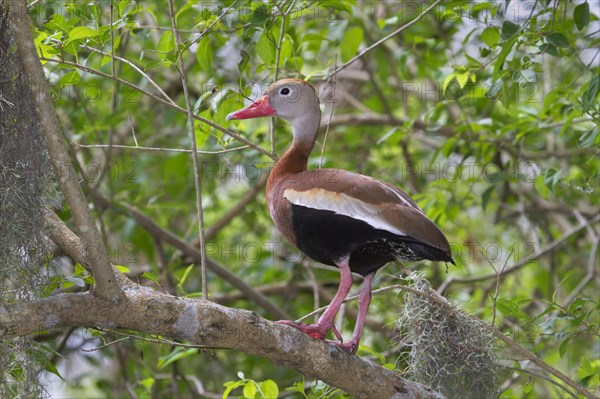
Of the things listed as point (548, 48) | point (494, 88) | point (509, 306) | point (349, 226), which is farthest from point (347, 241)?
point (548, 48)

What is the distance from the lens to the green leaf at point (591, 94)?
12.5 ft

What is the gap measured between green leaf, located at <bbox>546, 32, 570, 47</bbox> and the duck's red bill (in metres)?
1.40

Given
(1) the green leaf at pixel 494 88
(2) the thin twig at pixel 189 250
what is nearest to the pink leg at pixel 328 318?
(1) the green leaf at pixel 494 88

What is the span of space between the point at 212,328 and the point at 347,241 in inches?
31.5

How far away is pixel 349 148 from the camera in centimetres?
730

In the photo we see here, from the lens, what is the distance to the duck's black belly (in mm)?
3436

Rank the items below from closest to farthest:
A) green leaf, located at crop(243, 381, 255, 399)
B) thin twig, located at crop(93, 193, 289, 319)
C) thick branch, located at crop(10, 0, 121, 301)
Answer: thick branch, located at crop(10, 0, 121, 301) → green leaf, located at crop(243, 381, 255, 399) → thin twig, located at crop(93, 193, 289, 319)

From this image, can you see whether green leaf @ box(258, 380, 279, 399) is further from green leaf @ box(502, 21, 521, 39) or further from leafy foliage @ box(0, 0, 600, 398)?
green leaf @ box(502, 21, 521, 39)

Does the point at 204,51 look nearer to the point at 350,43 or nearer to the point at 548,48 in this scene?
the point at 350,43

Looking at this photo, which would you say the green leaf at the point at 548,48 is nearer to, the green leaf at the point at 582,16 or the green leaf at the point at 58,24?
the green leaf at the point at 582,16

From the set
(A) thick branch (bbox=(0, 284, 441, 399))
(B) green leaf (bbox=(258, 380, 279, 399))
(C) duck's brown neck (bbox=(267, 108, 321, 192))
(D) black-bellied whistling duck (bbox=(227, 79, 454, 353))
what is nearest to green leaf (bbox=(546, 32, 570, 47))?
(D) black-bellied whistling duck (bbox=(227, 79, 454, 353))

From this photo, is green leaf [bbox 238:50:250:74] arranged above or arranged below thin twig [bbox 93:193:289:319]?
above

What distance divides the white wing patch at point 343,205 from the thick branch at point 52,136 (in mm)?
1077

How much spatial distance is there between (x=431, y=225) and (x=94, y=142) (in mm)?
3332
